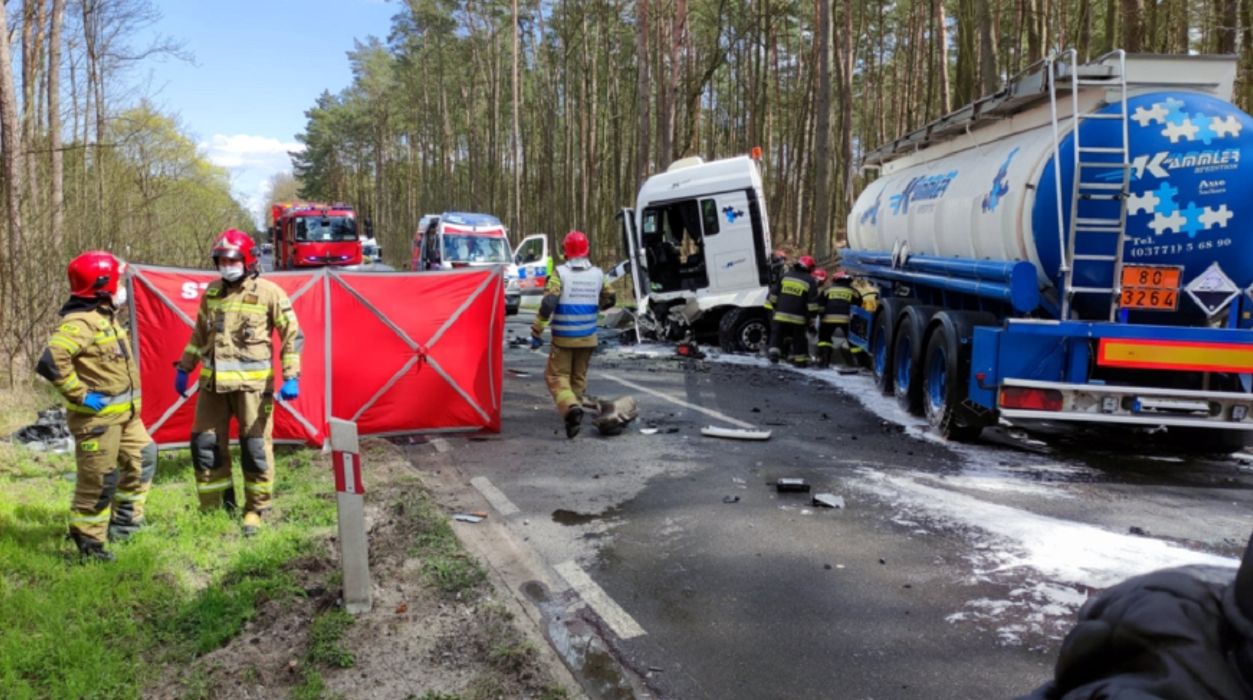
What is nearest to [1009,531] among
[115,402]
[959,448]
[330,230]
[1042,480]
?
[1042,480]

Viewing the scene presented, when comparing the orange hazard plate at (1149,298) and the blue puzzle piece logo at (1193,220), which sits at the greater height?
the blue puzzle piece logo at (1193,220)

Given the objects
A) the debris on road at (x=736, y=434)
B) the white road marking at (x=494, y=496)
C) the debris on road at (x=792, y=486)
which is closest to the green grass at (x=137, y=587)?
the white road marking at (x=494, y=496)

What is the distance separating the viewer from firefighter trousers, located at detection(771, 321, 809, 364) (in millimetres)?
13195

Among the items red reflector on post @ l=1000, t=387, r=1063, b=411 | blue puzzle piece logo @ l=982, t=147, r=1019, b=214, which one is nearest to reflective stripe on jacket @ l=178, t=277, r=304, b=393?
red reflector on post @ l=1000, t=387, r=1063, b=411

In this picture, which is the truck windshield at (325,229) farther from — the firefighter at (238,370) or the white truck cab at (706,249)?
the firefighter at (238,370)

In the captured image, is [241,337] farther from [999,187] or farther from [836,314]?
[836,314]

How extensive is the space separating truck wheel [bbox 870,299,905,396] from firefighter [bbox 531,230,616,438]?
3.79 metres

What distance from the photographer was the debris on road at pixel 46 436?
7.75 metres

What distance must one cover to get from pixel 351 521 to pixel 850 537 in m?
2.91

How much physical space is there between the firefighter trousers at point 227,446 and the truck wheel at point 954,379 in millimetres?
5760

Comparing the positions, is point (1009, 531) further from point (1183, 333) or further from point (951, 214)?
point (951, 214)

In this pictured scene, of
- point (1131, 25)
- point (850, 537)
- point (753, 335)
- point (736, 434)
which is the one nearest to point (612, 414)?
point (736, 434)

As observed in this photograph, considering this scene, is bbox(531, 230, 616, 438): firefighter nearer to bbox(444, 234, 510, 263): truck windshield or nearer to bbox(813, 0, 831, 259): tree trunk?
bbox(813, 0, 831, 259): tree trunk

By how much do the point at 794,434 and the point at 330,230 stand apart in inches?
855
